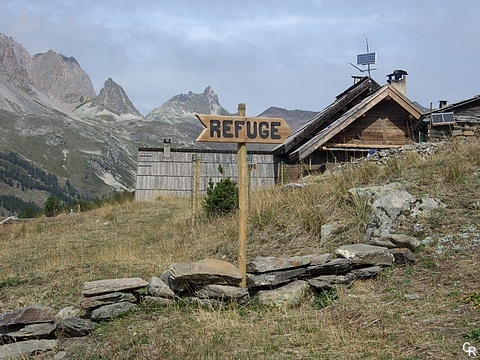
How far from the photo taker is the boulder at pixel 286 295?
227 inches

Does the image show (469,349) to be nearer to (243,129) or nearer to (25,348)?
(243,129)

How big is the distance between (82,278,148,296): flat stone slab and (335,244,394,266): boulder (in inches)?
102

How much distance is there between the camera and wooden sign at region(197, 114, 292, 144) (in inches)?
240

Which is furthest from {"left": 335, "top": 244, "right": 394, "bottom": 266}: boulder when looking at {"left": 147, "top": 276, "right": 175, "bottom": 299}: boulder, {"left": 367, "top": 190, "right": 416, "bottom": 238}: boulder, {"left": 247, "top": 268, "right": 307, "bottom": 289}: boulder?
{"left": 147, "top": 276, "right": 175, "bottom": 299}: boulder

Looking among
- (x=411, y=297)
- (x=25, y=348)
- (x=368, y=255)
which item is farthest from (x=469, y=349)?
(x=25, y=348)

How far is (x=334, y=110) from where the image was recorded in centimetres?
1998

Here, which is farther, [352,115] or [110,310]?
[352,115]

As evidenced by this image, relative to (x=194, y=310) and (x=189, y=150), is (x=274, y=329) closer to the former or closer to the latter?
(x=194, y=310)

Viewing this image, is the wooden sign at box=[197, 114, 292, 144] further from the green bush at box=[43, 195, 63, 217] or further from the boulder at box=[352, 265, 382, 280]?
the green bush at box=[43, 195, 63, 217]

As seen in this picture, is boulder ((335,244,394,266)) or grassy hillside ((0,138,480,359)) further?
boulder ((335,244,394,266))

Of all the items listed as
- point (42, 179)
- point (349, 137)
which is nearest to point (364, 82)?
point (349, 137)

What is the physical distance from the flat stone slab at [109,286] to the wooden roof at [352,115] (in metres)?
13.0

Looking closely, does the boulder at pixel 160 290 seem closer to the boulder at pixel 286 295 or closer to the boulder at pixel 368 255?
the boulder at pixel 286 295

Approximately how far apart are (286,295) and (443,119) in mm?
13266
